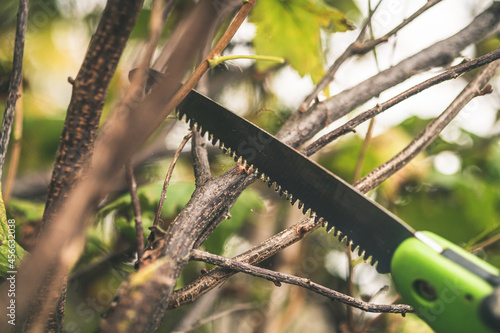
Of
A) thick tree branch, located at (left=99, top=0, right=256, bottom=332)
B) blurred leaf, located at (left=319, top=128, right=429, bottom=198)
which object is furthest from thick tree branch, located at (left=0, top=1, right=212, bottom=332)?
blurred leaf, located at (left=319, top=128, right=429, bottom=198)

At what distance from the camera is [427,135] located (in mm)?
602

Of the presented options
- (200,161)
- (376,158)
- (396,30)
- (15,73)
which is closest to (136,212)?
(200,161)

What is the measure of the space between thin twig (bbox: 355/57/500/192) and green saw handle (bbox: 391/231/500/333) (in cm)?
13

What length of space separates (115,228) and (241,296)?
44 centimetres

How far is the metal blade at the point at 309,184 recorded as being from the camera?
1.61 feet

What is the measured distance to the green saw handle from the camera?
0.38 metres

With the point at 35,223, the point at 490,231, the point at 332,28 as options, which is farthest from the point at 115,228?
the point at 490,231

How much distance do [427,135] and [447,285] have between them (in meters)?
0.28

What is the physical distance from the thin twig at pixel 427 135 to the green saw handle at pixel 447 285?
126mm

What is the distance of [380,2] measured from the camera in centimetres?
66

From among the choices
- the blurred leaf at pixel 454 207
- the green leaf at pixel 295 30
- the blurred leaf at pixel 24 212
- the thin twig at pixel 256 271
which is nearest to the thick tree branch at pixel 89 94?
the thin twig at pixel 256 271

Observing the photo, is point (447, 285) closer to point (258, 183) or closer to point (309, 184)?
point (309, 184)

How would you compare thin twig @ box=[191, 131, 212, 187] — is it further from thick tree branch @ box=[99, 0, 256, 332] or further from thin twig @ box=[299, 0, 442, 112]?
thin twig @ box=[299, 0, 442, 112]

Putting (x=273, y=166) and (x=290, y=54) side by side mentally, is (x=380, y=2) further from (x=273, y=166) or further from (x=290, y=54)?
(x=273, y=166)
